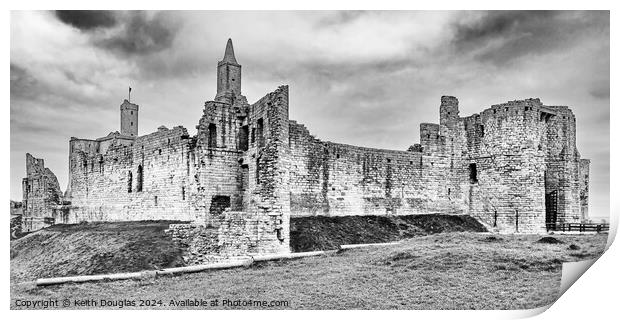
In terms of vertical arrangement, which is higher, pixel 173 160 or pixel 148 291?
pixel 173 160

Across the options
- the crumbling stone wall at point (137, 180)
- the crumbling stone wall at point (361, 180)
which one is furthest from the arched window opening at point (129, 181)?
the crumbling stone wall at point (361, 180)

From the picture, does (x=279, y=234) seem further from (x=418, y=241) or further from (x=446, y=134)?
(x=446, y=134)

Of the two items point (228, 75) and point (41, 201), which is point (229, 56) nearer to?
point (228, 75)

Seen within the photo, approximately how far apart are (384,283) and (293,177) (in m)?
12.0

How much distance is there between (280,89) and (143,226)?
992 centimetres

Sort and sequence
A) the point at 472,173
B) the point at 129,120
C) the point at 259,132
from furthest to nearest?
the point at 129,120 → the point at 472,173 → the point at 259,132

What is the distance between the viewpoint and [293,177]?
85.5ft

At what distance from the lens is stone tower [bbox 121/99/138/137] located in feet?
177

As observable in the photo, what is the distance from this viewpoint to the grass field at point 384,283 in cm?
1340

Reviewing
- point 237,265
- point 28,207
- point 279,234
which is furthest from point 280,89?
point 28,207

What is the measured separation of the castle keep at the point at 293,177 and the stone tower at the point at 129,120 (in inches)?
676

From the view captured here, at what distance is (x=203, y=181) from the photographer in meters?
23.9

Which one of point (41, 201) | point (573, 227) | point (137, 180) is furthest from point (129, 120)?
point (573, 227)
